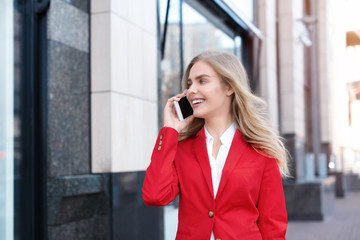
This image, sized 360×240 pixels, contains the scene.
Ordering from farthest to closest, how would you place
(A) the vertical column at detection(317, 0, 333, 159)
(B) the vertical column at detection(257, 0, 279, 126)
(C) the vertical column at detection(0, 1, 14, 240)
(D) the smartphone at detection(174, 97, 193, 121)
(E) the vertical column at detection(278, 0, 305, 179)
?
(A) the vertical column at detection(317, 0, 333, 159)
(E) the vertical column at detection(278, 0, 305, 179)
(B) the vertical column at detection(257, 0, 279, 126)
(C) the vertical column at detection(0, 1, 14, 240)
(D) the smartphone at detection(174, 97, 193, 121)

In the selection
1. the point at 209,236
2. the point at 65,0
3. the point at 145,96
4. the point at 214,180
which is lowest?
the point at 209,236

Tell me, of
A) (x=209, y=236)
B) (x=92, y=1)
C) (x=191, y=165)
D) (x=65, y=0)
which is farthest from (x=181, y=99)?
(x=92, y=1)

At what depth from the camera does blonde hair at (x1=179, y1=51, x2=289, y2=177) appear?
264 cm

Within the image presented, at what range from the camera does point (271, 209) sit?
2.56 m

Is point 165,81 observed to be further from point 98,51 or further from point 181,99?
point 181,99

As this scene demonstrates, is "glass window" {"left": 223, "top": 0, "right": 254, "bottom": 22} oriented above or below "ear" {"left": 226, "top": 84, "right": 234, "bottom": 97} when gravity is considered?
above

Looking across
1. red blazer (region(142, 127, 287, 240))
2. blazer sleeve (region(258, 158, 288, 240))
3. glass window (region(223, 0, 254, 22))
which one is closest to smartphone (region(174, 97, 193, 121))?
red blazer (region(142, 127, 287, 240))

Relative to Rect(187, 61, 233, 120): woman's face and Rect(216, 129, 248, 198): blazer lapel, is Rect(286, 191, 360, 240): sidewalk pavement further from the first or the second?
Rect(187, 61, 233, 120): woman's face

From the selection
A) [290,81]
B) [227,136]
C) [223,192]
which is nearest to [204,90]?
[227,136]

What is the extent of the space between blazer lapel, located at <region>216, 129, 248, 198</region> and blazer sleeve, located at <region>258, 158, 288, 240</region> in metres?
0.18

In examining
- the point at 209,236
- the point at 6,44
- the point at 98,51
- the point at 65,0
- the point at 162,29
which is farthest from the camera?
the point at 162,29

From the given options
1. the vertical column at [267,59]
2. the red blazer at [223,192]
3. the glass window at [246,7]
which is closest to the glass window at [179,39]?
the glass window at [246,7]

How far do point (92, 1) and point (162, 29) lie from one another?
2.10 meters

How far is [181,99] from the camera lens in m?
2.73
